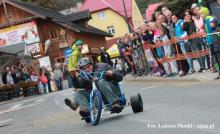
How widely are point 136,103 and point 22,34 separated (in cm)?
5682

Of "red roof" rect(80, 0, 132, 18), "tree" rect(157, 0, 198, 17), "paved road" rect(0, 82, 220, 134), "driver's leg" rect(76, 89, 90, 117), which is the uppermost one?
"red roof" rect(80, 0, 132, 18)

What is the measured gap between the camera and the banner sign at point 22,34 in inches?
2746

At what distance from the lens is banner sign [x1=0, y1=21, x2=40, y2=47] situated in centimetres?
6975

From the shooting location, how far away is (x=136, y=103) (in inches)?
552

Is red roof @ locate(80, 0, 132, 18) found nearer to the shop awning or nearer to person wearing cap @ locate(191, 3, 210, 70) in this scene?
the shop awning

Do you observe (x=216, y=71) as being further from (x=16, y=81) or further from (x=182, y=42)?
(x=16, y=81)

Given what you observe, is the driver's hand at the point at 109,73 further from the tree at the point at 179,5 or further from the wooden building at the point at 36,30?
the wooden building at the point at 36,30

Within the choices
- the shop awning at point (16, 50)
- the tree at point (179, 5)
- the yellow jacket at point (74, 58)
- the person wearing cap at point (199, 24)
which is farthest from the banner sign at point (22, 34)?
the yellow jacket at point (74, 58)

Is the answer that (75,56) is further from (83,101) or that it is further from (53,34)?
(53,34)

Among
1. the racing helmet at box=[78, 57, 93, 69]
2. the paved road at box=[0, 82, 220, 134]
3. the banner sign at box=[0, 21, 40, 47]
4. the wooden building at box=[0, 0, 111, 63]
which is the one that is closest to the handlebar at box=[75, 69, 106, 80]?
the racing helmet at box=[78, 57, 93, 69]

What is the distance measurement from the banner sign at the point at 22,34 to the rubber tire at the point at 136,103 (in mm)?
56243

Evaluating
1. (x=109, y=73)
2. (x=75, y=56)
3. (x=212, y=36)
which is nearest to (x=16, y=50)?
(x=212, y=36)

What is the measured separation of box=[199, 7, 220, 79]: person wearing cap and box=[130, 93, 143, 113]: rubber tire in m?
4.62

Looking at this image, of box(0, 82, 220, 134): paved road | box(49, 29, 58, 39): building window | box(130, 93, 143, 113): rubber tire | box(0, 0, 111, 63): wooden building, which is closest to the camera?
box(0, 82, 220, 134): paved road
